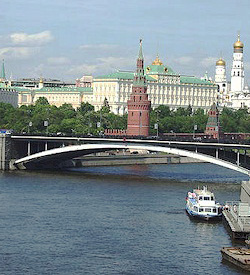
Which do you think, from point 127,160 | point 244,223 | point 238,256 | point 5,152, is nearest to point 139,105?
point 127,160

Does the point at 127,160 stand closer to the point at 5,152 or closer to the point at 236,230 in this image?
the point at 5,152

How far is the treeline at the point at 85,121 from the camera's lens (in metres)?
130

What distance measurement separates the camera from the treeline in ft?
428

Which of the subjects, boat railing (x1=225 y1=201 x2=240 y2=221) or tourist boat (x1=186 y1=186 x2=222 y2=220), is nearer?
boat railing (x1=225 y1=201 x2=240 y2=221)

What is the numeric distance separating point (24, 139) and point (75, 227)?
39234mm

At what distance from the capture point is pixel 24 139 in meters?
93.3

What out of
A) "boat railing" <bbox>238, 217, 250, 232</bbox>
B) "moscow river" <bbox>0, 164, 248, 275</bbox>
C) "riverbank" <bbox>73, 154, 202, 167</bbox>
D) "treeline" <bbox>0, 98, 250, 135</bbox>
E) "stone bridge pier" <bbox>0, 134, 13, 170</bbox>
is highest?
"treeline" <bbox>0, 98, 250, 135</bbox>

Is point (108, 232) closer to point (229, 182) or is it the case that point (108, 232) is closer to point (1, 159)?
point (229, 182)

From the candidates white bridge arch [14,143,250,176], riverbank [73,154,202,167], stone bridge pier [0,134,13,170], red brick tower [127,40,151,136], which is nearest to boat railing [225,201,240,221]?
white bridge arch [14,143,250,176]

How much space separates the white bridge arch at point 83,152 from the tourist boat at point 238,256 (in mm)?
29877

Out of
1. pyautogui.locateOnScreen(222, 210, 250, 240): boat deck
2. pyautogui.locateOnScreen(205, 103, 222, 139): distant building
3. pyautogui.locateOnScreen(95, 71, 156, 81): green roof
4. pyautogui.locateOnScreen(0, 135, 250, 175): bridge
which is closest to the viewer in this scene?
pyautogui.locateOnScreen(222, 210, 250, 240): boat deck

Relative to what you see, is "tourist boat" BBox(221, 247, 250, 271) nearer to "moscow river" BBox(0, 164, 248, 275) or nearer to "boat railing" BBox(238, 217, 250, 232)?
"moscow river" BBox(0, 164, 248, 275)

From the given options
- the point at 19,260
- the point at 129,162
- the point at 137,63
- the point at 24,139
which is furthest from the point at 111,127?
the point at 19,260

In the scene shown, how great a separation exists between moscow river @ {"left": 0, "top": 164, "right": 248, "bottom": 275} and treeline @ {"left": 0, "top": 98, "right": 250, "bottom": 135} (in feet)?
143
